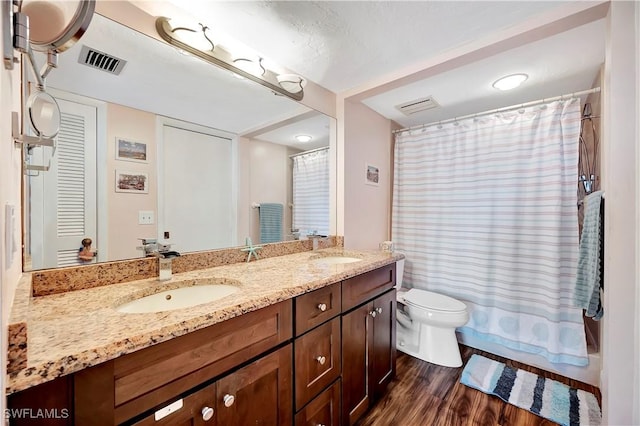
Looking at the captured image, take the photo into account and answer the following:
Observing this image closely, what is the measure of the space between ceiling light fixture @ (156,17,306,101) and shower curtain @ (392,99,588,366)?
1408 mm

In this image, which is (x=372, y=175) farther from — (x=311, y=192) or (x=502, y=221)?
(x=502, y=221)

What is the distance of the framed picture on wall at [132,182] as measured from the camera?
1.13 meters

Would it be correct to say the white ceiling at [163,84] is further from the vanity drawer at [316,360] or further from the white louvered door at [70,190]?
the vanity drawer at [316,360]

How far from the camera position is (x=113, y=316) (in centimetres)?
75

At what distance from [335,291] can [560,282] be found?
1743mm

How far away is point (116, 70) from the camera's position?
1142 mm

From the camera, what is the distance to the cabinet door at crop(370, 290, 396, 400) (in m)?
1.55

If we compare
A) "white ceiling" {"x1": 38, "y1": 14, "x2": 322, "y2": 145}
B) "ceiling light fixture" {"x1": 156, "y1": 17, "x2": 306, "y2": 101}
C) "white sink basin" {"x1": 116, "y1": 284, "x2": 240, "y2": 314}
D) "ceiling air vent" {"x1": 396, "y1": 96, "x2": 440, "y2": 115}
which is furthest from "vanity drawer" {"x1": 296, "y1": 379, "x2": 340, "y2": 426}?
"ceiling air vent" {"x1": 396, "y1": 96, "x2": 440, "y2": 115}

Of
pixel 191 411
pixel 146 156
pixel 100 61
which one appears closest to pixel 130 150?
pixel 146 156

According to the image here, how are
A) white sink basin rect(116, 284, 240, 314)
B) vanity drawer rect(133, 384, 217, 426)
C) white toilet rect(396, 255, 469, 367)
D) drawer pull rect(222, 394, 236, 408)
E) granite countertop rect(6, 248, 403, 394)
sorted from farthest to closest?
white toilet rect(396, 255, 469, 367)
white sink basin rect(116, 284, 240, 314)
drawer pull rect(222, 394, 236, 408)
vanity drawer rect(133, 384, 217, 426)
granite countertop rect(6, 248, 403, 394)

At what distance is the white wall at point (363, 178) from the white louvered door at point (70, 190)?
1565 mm

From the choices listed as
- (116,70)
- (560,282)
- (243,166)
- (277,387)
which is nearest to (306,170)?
(243,166)

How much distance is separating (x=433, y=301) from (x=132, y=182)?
2.19 meters

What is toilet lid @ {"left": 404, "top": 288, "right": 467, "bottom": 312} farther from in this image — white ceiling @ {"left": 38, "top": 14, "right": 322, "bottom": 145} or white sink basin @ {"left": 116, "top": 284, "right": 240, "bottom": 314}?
white ceiling @ {"left": 38, "top": 14, "right": 322, "bottom": 145}
